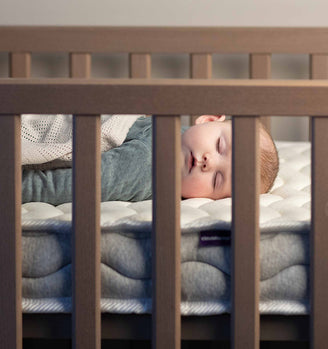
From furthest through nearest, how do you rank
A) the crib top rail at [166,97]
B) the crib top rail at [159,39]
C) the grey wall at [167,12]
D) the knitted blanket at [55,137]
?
1. the grey wall at [167,12]
2. the crib top rail at [159,39]
3. the knitted blanket at [55,137]
4. the crib top rail at [166,97]

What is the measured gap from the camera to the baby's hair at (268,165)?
1.14 m

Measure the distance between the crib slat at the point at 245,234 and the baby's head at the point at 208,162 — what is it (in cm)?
28

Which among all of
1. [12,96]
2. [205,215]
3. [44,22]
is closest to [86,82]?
[12,96]

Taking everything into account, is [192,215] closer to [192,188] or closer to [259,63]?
[192,188]

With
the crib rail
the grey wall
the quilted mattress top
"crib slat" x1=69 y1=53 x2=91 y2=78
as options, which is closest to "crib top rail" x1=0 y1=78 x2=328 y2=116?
the crib rail

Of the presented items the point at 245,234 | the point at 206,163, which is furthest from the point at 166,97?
the point at 206,163

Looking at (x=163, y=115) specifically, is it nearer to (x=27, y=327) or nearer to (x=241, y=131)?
(x=241, y=131)

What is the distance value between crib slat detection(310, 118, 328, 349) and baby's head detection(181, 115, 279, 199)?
0.30m

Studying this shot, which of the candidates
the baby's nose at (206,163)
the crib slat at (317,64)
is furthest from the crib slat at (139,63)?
the baby's nose at (206,163)

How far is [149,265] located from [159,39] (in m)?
0.75

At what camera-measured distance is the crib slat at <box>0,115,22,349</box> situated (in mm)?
795

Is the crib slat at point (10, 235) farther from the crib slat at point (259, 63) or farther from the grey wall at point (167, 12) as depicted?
the grey wall at point (167, 12)

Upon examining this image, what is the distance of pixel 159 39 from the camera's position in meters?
1.50

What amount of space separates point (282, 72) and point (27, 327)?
1062 millimetres
